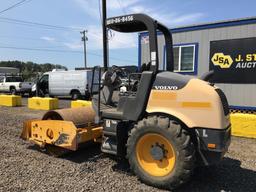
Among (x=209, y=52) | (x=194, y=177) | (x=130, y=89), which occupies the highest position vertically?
(x=209, y=52)

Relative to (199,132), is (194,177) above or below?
below

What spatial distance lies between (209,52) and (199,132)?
644 cm

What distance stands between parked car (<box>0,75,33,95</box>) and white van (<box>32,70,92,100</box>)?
3.10 m

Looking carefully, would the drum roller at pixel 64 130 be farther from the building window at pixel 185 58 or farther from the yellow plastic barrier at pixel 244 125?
the building window at pixel 185 58

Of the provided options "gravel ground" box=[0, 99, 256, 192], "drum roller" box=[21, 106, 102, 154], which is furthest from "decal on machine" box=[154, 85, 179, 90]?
"drum roller" box=[21, 106, 102, 154]

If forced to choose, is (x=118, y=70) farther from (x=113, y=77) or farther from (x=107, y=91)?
(x=107, y=91)

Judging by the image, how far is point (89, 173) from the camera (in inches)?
191

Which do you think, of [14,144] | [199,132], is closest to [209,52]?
[199,132]

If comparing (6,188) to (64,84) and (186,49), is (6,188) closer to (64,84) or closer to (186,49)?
(186,49)

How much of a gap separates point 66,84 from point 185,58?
11.5 metres

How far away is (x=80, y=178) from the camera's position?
182 inches

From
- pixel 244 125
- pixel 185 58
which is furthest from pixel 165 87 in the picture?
pixel 185 58

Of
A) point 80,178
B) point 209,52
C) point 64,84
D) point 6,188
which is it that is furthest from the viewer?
point 64,84

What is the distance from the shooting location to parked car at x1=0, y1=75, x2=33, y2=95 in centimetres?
2409
